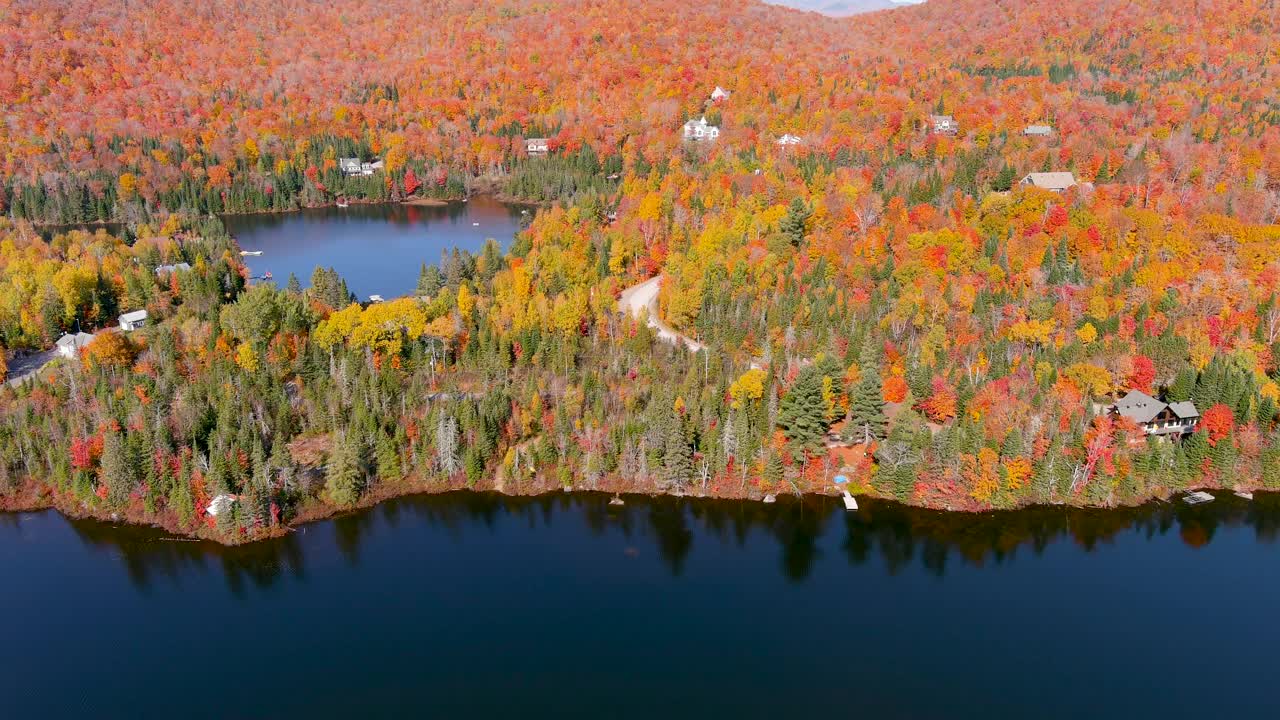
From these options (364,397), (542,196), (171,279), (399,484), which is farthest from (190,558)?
(542,196)

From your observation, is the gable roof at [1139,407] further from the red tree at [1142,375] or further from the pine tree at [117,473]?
the pine tree at [117,473]

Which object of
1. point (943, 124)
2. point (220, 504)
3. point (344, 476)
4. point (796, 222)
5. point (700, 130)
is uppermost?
point (700, 130)

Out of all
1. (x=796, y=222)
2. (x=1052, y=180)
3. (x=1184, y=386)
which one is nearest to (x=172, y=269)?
(x=796, y=222)

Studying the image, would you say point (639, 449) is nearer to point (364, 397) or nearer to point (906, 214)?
point (364, 397)

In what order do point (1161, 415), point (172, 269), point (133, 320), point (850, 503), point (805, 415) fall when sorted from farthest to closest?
point (172, 269), point (133, 320), point (1161, 415), point (805, 415), point (850, 503)

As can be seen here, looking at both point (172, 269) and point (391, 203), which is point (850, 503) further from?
point (391, 203)

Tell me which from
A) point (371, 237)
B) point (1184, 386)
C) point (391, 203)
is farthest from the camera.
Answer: point (391, 203)

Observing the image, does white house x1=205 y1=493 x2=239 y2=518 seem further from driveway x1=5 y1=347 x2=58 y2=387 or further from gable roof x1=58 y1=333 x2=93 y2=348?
gable roof x1=58 y1=333 x2=93 y2=348
